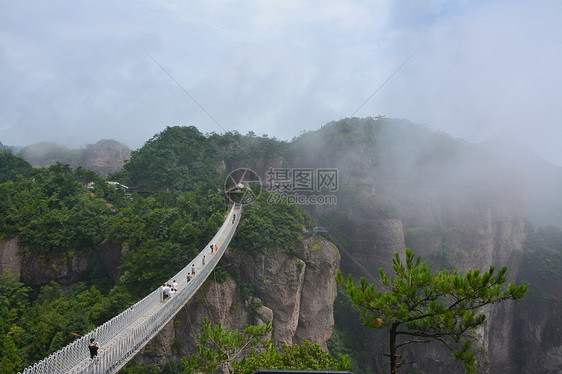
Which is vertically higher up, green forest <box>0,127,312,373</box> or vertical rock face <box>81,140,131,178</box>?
vertical rock face <box>81,140,131,178</box>

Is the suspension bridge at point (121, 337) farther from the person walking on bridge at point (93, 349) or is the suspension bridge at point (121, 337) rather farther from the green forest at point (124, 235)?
the green forest at point (124, 235)

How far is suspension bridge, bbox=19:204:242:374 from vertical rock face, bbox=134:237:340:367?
15.7 ft

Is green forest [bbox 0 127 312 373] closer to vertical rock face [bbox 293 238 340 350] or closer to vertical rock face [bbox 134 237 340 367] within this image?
vertical rock face [bbox 134 237 340 367]

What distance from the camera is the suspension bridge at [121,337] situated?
26.3ft

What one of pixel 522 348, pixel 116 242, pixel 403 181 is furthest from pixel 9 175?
pixel 522 348

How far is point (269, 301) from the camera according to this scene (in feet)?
74.5

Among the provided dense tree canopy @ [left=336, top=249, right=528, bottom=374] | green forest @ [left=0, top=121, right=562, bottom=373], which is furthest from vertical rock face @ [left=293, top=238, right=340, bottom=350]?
dense tree canopy @ [left=336, top=249, right=528, bottom=374]

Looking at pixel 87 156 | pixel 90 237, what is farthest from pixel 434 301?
pixel 87 156

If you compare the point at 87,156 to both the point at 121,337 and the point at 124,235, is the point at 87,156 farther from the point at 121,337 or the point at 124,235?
the point at 121,337

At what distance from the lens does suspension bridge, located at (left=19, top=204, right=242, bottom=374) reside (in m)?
8.03

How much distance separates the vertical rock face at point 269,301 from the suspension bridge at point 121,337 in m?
4.78

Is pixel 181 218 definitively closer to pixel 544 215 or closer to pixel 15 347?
pixel 15 347

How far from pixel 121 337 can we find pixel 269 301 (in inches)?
557

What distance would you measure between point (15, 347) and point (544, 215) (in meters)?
54.1
